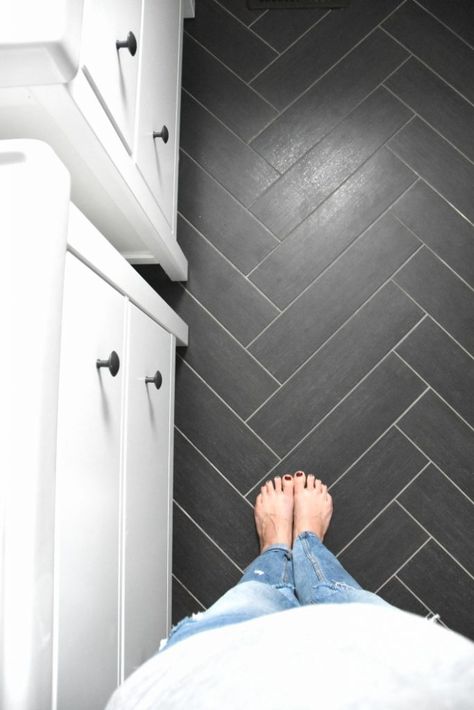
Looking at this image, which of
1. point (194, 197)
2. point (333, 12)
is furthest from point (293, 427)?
point (333, 12)

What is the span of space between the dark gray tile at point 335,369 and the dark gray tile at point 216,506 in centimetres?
15

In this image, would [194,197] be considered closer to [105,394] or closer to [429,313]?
[429,313]

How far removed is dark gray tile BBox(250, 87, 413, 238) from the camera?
1.39m

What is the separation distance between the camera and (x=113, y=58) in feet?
2.33

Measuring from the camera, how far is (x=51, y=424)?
0.49 metres

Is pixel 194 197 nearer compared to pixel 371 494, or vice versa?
pixel 371 494

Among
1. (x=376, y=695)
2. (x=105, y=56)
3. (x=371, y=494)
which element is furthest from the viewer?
(x=371, y=494)

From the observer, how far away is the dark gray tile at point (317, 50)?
1.42m

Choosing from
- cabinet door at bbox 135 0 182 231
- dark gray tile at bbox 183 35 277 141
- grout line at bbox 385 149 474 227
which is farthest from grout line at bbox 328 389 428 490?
dark gray tile at bbox 183 35 277 141

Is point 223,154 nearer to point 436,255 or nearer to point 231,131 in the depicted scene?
point 231,131

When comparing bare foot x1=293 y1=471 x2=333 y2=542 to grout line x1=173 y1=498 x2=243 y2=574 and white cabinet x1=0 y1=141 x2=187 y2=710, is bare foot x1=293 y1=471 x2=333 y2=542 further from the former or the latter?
white cabinet x1=0 y1=141 x2=187 y2=710

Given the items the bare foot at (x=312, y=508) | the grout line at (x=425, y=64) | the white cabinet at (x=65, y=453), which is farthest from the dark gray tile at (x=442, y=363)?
the white cabinet at (x=65, y=453)

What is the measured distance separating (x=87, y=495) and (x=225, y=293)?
82 centimetres

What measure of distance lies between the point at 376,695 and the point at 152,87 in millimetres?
932
